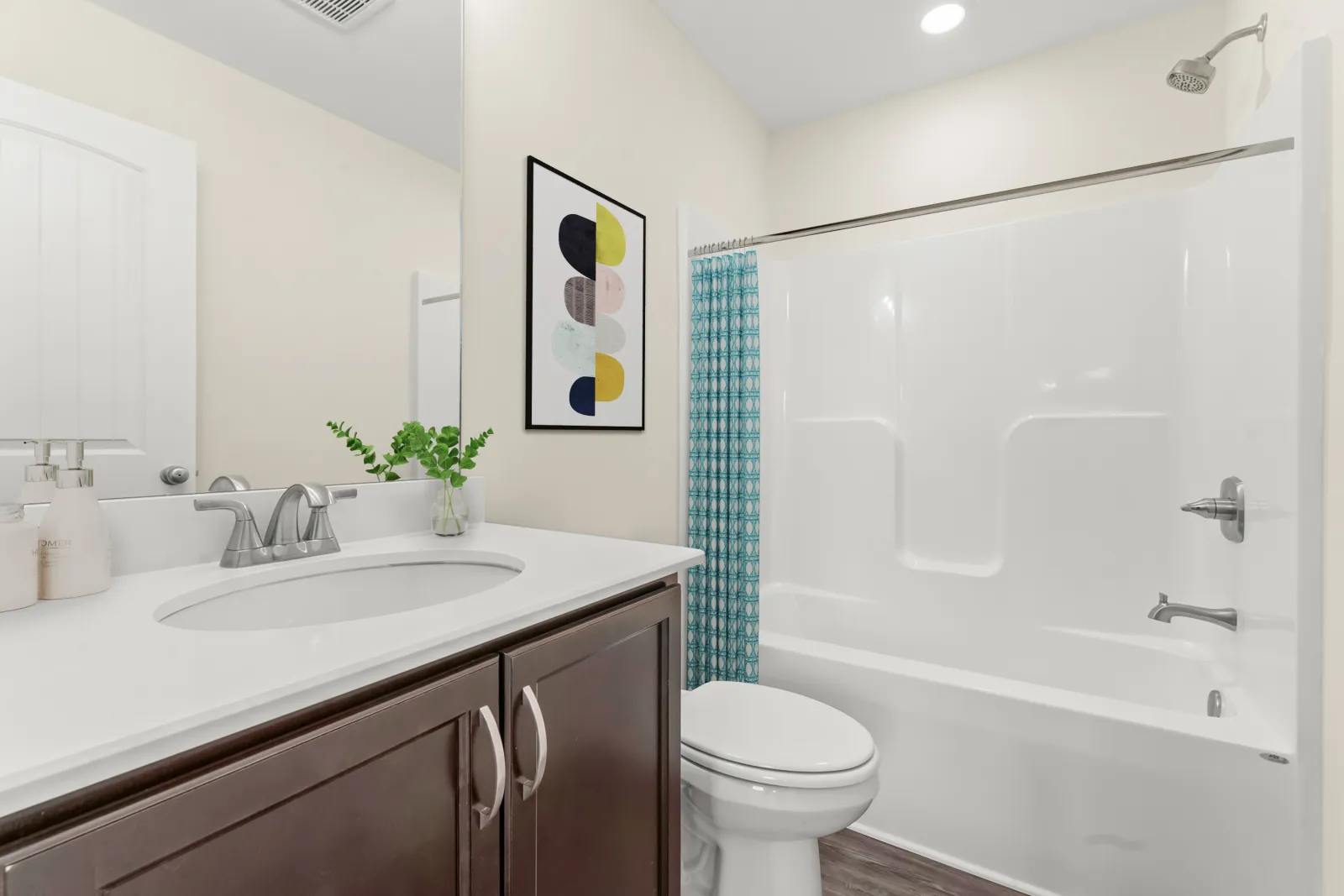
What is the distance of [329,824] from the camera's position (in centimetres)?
55

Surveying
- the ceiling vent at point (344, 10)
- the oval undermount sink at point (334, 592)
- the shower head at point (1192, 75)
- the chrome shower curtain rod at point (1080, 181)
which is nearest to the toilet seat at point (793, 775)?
the oval undermount sink at point (334, 592)

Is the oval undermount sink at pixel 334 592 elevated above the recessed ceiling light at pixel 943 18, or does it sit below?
below

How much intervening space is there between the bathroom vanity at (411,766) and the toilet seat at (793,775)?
0.81ft

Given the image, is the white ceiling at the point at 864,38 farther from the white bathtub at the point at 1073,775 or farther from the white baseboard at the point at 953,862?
the white baseboard at the point at 953,862

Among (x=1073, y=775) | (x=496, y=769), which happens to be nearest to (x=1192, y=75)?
(x=1073, y=775)

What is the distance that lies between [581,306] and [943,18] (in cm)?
168

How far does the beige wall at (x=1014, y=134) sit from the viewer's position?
2.14 metres

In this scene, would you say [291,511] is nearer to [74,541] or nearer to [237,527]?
Result: [237,527]

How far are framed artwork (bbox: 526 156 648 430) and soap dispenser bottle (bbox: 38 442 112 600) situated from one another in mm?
857

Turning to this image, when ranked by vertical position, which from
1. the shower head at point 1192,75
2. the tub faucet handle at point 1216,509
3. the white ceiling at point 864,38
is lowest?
the tub faucet handle at point 1216,509

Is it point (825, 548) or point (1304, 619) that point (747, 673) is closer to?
point (825, 548)

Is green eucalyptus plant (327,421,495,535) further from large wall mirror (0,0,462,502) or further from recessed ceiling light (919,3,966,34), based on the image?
recessed ceiling light (919,3,966,34)

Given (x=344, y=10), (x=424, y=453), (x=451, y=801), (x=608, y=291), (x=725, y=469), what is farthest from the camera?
(x=725, y=469)

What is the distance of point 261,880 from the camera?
19.8 inches
